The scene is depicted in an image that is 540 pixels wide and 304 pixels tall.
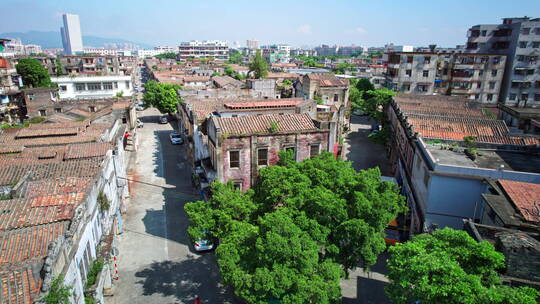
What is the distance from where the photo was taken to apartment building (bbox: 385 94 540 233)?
70.5ft

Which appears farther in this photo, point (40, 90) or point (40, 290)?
point (40, 90)

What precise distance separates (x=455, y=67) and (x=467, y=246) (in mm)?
61884

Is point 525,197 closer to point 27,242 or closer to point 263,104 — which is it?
point 27,242

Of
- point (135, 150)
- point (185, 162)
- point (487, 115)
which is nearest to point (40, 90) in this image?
point (135, 150)

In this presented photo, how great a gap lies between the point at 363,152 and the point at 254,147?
26.6 metres

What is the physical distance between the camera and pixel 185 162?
4409 cm

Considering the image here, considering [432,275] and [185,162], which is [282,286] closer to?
[432,275]

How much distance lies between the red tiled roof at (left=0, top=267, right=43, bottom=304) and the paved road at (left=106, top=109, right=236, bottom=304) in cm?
846

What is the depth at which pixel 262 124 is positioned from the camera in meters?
26.9

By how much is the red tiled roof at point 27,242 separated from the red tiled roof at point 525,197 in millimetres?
21855

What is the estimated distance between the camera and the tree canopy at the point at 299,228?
13.7 metres

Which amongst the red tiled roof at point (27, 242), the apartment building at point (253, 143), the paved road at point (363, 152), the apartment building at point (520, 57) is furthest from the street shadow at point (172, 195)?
the apartment building at point (520, 57)

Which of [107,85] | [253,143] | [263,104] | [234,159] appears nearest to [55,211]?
[234,159]

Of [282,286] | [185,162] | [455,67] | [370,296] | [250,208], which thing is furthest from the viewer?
[455,67]
